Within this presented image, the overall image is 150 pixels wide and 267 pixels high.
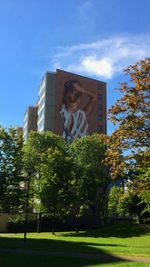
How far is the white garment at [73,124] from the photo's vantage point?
365ft

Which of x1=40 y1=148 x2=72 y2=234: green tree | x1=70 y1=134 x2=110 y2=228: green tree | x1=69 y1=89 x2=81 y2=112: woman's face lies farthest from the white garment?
x1=40 y1=148 x2=72 y2=234: green tree

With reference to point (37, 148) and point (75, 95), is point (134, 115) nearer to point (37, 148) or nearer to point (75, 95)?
point (37, 148)

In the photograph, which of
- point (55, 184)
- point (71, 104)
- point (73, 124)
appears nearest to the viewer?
point (55, 184)

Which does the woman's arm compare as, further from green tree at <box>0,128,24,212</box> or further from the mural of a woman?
green tree at <box>0,128,24,212</box>

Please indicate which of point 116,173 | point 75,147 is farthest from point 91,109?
point 116,173

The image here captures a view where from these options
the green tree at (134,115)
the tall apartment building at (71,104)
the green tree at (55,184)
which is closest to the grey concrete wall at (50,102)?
the tall apartment building at (71,104)

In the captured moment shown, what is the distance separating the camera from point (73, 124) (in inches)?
4469

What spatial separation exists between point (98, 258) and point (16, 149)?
27165 mm

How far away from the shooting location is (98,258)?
1919 cm

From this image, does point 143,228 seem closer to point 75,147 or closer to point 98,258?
point 75,147

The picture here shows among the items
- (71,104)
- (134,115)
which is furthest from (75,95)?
(134,115)

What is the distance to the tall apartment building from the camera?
110 metres

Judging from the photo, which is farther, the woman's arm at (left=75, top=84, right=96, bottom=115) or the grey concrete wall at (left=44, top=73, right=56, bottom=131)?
the woman's arm at (left=75, top=84, right=96, bottom=115)

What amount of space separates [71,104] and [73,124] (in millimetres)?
5821
